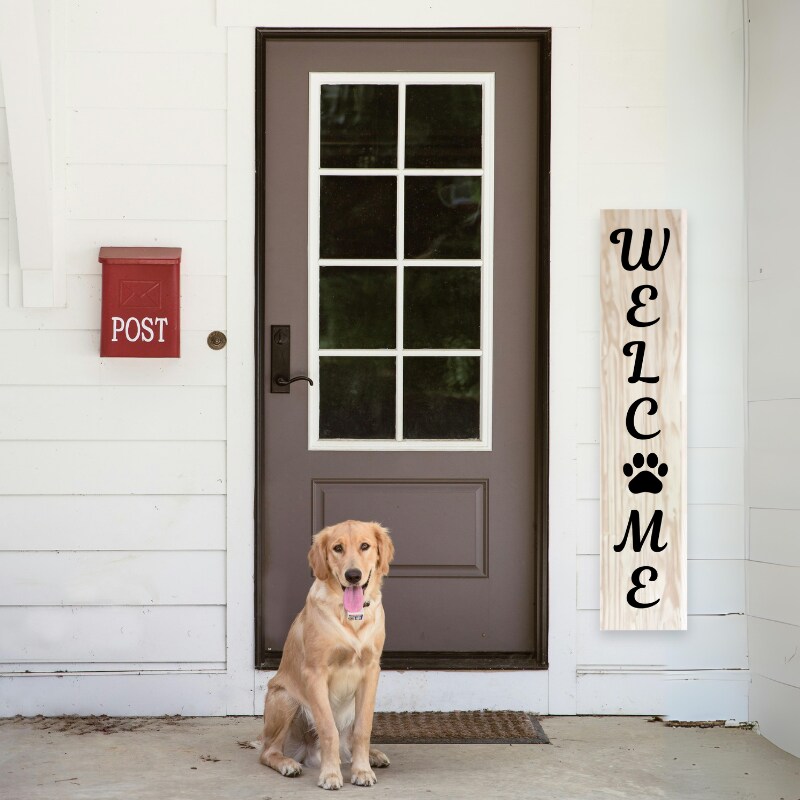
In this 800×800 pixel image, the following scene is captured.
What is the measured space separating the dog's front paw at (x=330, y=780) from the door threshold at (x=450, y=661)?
81cm

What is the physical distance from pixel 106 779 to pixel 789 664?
2161 mm

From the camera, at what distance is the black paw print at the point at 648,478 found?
11.6 ft

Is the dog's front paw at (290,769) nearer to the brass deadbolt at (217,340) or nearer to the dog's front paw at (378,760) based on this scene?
the dog's front paw at (378,760)

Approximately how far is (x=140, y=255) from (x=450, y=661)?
5.90 feet

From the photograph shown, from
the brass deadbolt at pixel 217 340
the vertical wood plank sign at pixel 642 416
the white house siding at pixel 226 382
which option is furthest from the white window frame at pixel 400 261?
the vertical wood plank sign at pixel 642 416

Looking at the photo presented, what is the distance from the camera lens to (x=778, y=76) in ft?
11.0

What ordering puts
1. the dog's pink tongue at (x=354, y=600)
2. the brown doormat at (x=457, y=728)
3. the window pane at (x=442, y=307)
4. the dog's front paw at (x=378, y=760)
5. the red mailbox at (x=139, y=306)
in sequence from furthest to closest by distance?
the window pane at (x=442, y=307)
the red mailbox at (x=139, y=306)
the brown doormat at (x=457, y=728)
the dog's front paw at (x=378, y=760)
the dog's pink tongue at (x=354, y=600)

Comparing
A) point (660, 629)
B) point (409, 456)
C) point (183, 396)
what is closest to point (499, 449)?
point (409, 456)

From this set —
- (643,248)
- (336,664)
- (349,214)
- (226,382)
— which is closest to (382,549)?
(336,664)

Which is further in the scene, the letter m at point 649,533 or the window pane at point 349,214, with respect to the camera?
the window pane at point 349,214

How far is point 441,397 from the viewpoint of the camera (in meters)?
3.63

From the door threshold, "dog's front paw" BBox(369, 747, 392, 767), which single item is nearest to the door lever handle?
the door threshold

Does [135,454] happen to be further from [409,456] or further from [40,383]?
[409,456]

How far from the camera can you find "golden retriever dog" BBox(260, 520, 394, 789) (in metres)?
2.80
